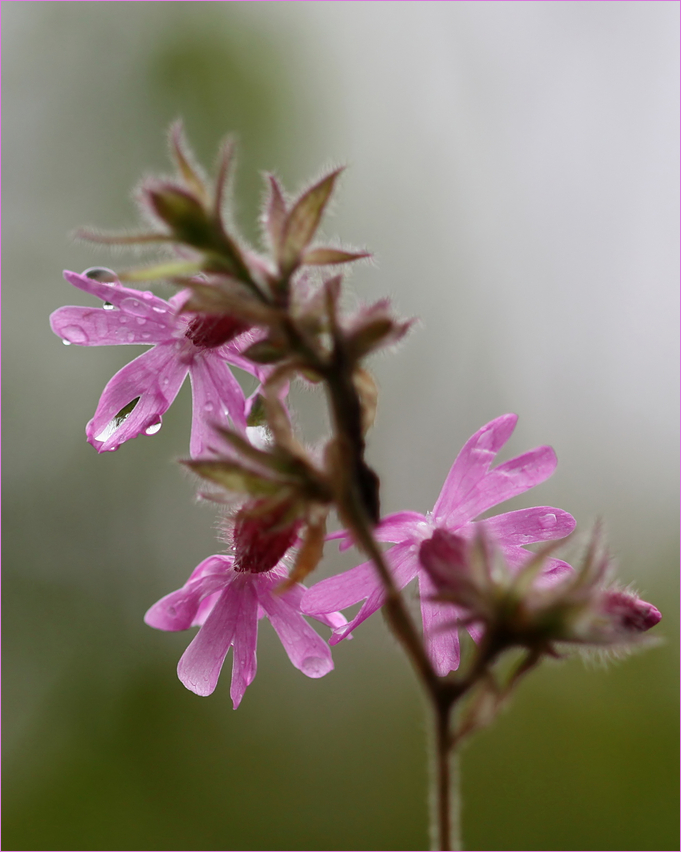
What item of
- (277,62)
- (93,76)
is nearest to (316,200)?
(93,76)

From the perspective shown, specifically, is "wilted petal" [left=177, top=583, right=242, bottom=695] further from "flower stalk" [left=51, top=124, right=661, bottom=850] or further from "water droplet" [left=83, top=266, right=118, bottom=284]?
"water droplet" [left=83, top=266, right=118, bottom=284]

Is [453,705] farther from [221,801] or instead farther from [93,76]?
[93,76]

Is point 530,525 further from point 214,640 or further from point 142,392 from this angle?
point 142,392

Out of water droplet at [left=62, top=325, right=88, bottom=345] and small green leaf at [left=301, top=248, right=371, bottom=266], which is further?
water droplet at [left=62, top=325, right=88, bottom=345]

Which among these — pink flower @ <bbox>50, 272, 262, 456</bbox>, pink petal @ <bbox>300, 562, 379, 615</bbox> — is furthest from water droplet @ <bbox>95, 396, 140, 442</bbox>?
pink petal @ <bbox>300, 562, 379, 615</bbox>

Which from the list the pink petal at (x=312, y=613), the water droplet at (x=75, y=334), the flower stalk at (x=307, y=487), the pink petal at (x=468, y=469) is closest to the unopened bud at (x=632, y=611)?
the flower stalk at (x=307, y=487)

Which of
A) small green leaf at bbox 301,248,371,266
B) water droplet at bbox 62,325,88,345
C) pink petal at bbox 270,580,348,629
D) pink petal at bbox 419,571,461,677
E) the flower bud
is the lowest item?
pink petal at bbox 419,571,461,677

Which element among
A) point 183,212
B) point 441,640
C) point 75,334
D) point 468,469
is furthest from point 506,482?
point 75,334
